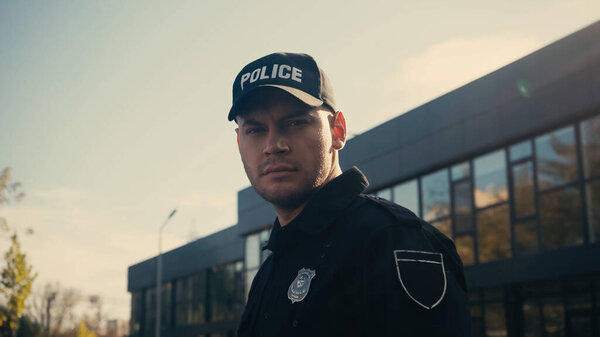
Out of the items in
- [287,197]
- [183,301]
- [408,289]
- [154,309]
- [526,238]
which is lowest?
[408,289]

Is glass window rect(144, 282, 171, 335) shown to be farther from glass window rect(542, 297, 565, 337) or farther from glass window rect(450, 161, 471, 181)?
glass window rect(542, 297, 565, 337)

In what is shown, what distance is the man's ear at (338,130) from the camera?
2.61 metres

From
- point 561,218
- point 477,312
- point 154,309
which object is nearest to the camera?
point 561,218

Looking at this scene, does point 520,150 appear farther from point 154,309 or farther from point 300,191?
point 154,309

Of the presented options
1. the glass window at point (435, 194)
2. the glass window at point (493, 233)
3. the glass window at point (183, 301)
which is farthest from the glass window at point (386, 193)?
the glass window at point (183, 301)

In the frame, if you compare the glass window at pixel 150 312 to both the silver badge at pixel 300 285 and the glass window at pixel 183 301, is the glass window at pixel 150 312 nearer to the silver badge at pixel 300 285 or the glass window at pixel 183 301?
the glass window at pixel 183 301

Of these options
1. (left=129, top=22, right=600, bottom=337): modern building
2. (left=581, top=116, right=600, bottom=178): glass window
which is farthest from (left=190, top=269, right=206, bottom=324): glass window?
(left=581, top=116, right=600, bottom=178): glass window

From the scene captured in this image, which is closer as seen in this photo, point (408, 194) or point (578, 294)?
point (578, 294)

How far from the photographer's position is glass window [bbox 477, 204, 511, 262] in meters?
15.1

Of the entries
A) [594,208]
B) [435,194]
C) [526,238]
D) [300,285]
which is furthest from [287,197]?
[435,194]

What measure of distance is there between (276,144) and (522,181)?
524 inches

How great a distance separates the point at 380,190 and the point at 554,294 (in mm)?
6566

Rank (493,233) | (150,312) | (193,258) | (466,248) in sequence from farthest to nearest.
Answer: (150,312), (193,258), (466,248), (493,233)

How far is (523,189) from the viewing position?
48.3 ft
